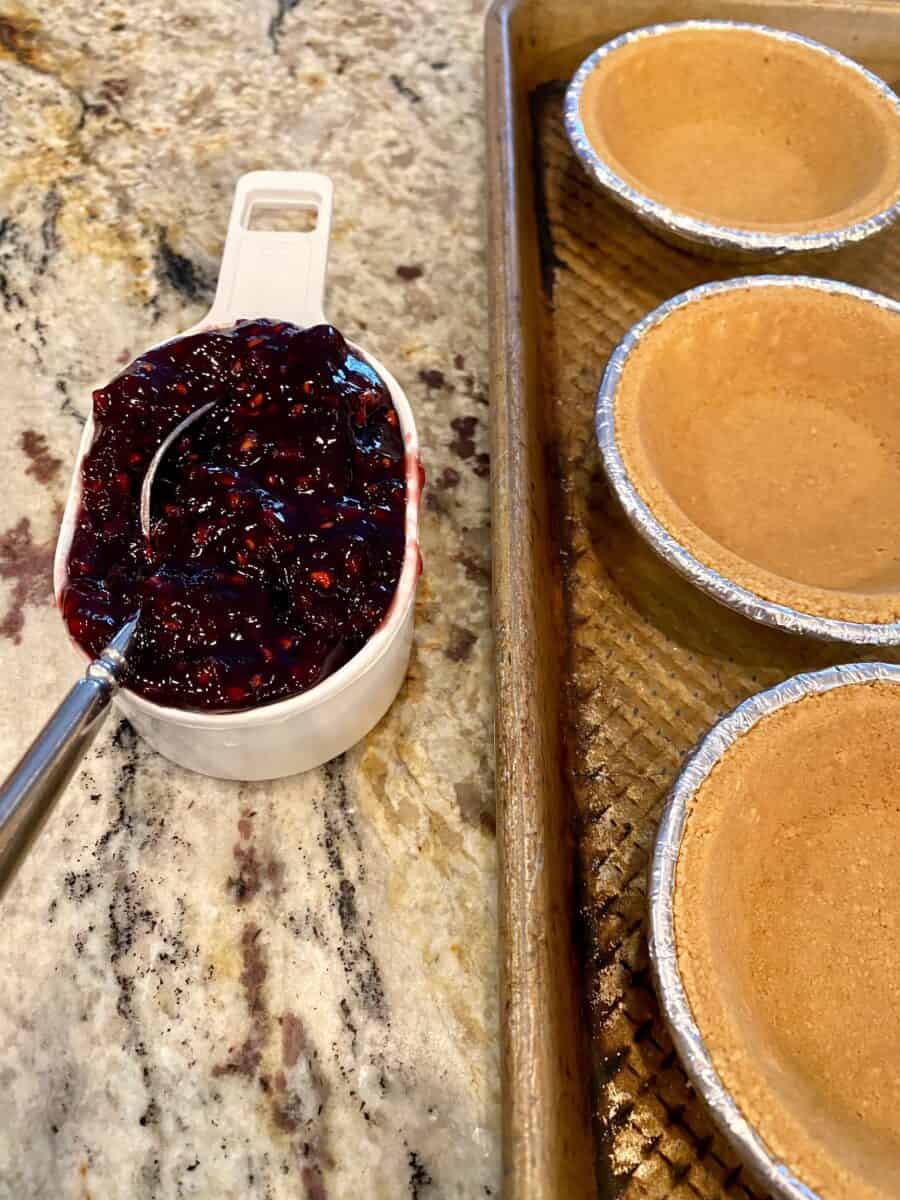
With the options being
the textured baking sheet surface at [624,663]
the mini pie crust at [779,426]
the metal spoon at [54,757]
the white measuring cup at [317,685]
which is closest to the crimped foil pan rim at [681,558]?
the mini pie crust at [779,426]

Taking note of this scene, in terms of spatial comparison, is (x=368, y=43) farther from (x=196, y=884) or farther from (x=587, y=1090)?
(x=587, y=1090)

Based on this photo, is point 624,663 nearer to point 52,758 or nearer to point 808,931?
point 808,931

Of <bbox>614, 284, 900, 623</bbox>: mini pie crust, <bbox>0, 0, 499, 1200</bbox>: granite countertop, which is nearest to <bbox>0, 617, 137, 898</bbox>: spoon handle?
<bbox>0, 0, 499, 1200</bbox>: granite countertop

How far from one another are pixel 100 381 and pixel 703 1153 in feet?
3.38

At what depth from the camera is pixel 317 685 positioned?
665 millimetres

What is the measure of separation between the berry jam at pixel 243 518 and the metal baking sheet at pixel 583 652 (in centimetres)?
18

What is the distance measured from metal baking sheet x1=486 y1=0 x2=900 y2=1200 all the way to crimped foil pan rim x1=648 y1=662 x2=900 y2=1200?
87 mm

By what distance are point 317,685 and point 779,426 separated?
69 centimetres

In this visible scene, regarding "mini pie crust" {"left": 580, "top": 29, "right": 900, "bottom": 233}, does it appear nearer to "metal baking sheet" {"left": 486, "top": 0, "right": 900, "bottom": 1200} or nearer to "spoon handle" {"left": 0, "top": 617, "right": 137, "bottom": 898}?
"metal baking sheet" {"left": 486, "top": 0, "right": 900, "bottom": 1200}

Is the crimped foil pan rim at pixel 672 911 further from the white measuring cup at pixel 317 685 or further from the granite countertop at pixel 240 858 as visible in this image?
the white measuring cup at pixel 317 685

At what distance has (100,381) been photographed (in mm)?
1084

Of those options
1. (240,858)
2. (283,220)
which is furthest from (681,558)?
(283,220)

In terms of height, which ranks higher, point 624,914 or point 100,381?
point 100,381

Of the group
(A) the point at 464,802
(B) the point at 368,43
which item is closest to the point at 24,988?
(A) the point at 464,802
